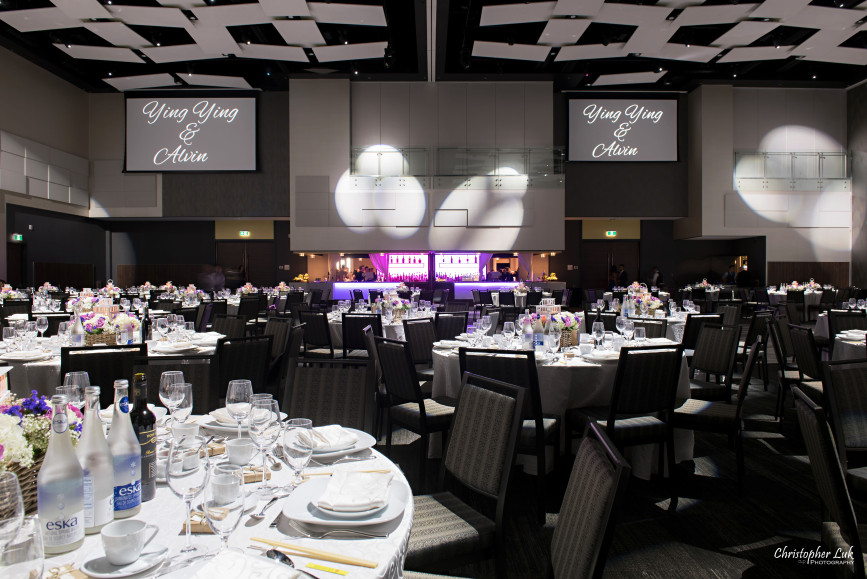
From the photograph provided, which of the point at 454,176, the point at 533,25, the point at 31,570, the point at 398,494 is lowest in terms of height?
the point at 398,494

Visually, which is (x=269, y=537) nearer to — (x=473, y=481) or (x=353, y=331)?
(x=473, y=481)

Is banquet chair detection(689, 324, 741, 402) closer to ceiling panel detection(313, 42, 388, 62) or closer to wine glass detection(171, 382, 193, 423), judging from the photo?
wine glass detection(171, 382, 193, 423)

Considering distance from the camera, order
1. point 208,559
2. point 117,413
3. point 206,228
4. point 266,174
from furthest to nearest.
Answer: point 206,228, point 266,174, point 117,413, point 208,559

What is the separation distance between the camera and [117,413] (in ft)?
4.33

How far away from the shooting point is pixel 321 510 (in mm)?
1278

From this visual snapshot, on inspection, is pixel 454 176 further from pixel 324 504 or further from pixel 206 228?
pixel 324 504

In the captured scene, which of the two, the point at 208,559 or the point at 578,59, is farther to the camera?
the point at 578,59

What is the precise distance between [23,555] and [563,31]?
13.2m

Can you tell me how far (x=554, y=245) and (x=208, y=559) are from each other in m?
14.6

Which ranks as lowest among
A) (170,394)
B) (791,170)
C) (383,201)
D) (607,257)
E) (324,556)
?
(324,556)

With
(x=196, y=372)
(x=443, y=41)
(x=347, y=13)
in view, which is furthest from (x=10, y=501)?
(x=443, y=41)

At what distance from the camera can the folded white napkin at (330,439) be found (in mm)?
1678

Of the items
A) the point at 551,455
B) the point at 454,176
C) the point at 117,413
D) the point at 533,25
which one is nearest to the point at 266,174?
the point at 454,176

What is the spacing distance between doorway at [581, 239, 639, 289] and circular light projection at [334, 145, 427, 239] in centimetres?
606
